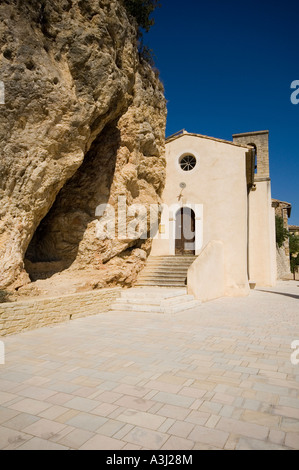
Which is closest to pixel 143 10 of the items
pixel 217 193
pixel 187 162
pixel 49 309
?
pixel 187 162

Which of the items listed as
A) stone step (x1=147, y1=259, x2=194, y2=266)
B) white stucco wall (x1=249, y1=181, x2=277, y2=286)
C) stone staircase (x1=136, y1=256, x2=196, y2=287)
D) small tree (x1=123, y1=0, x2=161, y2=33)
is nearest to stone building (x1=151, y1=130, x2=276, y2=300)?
stone step (x1=147, y1=259, x2=194, y2=266)

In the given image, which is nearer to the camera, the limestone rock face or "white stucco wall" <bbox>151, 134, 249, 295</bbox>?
the limestone rock face

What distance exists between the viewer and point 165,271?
12.6m

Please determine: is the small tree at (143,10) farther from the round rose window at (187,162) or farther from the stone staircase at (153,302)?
the stone staircase at (153,302)

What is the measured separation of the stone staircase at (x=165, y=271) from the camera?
11.7m

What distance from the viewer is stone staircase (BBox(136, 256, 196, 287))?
38.4 feet

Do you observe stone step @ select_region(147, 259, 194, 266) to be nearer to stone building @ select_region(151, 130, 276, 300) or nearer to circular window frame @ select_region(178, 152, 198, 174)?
stone building @ select_region(151, 130, 276, 300)

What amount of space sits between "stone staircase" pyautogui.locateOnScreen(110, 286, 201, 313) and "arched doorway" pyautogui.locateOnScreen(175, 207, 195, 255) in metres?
5.66

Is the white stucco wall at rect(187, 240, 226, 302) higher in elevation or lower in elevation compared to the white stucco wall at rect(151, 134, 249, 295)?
lower

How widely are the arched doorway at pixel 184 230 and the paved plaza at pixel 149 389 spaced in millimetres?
9125

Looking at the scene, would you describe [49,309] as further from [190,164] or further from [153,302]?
[190,164]

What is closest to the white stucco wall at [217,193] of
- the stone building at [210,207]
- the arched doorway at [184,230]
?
the stone building at [210,207]

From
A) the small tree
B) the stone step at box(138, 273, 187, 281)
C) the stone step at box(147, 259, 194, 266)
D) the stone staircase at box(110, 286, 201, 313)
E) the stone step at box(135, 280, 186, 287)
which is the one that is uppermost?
the small tree
